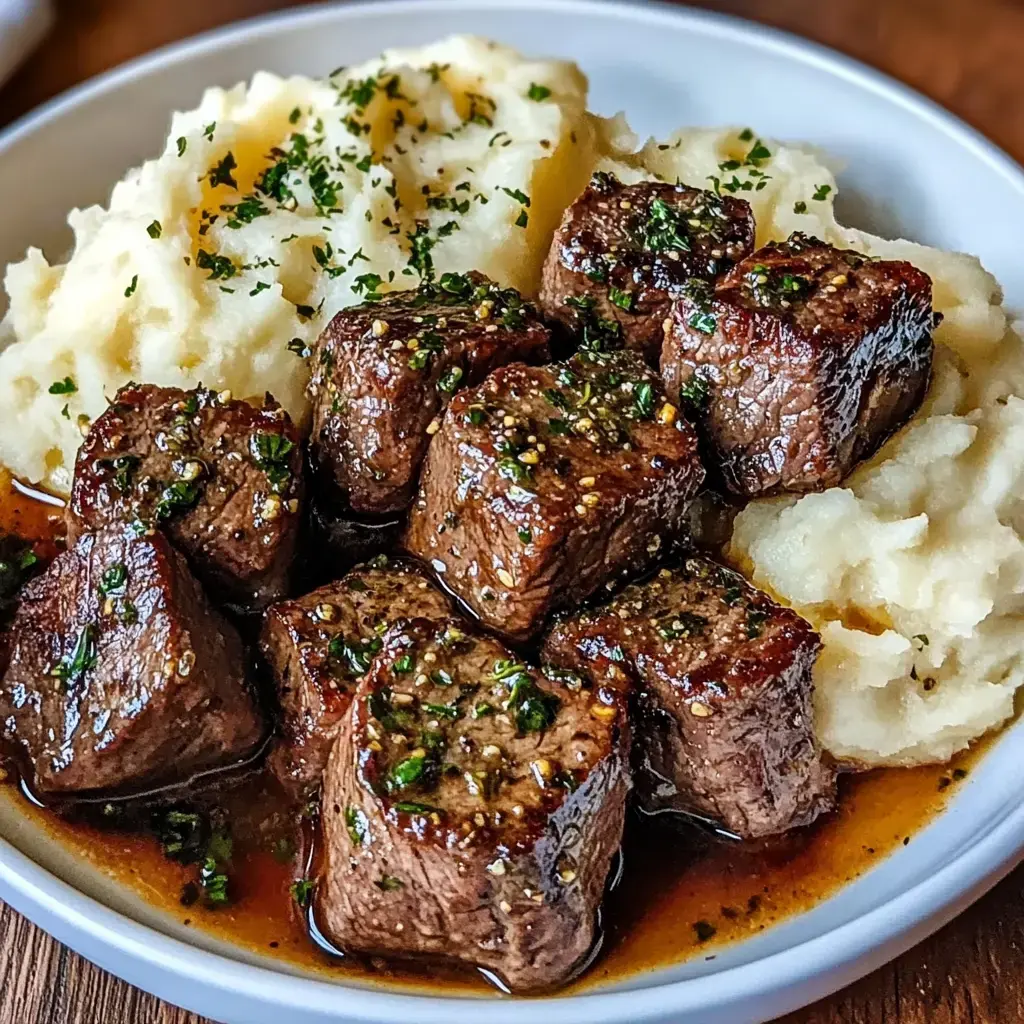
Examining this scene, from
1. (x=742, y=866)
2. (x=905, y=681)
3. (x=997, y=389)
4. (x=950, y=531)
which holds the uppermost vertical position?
(x=997, y=389)

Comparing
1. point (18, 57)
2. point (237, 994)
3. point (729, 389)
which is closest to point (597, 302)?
point (729, 389)

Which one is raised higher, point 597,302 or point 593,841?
point 597,302

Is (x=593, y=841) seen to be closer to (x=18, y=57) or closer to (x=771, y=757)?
(x=771, y=757)

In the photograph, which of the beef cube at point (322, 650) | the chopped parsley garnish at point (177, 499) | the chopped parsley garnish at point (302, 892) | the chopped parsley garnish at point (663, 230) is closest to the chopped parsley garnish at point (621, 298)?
the chopped parsley garnish at point (663, 230)

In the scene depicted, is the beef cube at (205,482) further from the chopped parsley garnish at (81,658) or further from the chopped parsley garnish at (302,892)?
the chopped parsley garnish at (302,892)

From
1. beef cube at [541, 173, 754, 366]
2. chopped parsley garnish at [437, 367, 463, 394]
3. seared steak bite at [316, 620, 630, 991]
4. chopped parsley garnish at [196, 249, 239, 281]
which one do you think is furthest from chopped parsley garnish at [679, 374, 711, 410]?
chopped parsley garnish at [196, 249, 239, 281]

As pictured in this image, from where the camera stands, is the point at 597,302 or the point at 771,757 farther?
the point at 597,302

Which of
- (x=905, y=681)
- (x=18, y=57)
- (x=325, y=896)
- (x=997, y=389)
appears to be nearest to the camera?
(x=325, y=896)
